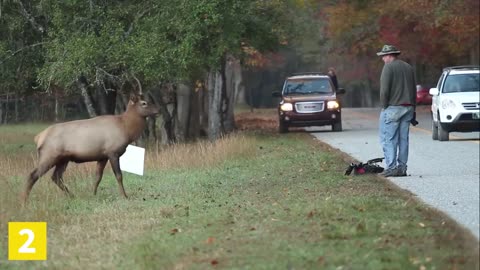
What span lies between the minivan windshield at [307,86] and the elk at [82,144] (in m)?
18.7

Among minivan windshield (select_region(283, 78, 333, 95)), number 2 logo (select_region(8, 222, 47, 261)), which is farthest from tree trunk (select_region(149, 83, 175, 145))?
number 2 logo (select_region(8, 222, 47, 261))

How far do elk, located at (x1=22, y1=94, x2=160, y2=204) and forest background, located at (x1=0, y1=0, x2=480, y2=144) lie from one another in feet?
10.3

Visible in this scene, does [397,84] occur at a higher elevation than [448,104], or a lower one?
higher

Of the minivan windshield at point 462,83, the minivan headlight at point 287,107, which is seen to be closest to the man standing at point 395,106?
Result: the minivan windshield at point 462,83

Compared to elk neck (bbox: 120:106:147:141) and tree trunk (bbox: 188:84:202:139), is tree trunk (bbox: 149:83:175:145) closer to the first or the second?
tree trunk (bbox: 188:84:202:139)

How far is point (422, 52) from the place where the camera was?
55.1 m

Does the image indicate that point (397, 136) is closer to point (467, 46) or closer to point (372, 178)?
point (372, 178)

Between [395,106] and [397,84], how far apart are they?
0.34 meters

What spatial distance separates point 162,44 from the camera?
86.7ft

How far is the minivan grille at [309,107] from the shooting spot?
33312 millimetres

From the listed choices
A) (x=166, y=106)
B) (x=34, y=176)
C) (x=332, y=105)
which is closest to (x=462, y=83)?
(x=332, y=105)

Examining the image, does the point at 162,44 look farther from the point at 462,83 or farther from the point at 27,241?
the point at 27,241

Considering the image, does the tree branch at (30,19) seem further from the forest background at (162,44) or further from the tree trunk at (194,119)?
the tree trunk at (194,119)

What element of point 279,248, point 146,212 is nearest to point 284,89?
point 146,212
